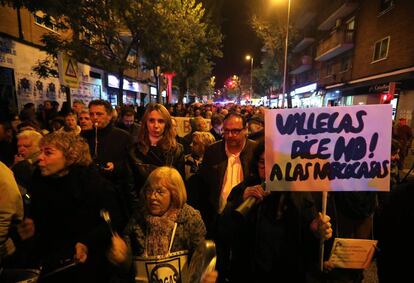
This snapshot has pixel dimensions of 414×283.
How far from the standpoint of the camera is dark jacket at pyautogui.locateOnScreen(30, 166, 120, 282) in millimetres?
2311

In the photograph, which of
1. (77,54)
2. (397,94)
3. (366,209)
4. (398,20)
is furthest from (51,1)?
(398,20)

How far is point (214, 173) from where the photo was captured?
126 inches

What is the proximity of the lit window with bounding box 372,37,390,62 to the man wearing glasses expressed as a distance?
20.5m

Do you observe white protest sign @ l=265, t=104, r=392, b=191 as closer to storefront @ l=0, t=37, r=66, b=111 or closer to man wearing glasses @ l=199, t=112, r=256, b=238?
man wearing glasses @ l=199, t=112, r=256, b=238

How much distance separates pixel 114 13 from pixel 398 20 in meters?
17.0

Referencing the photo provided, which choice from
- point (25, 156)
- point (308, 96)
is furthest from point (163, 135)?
point (308, 96)

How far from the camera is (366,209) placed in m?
2.35

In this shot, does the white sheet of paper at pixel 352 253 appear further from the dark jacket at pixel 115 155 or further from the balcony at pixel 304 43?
the balcony at pixel 304 43

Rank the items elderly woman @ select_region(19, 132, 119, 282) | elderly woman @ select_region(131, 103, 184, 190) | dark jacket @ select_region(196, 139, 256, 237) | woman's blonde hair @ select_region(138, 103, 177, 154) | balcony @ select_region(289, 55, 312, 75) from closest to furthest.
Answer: elderly woman @ select_region(19, 132, 119, 282), dark jacket @ select_region(196, 139, 256, 237), elderly woman @ select_region(131, 103, 184, 190), woman's blonde hair @ select_region(138, 103, 177, 154), balcony @ select_region(289, 55, 312, 75)

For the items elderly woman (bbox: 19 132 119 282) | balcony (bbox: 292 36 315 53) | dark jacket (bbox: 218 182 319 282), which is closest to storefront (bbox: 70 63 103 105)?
elderly woman (bbox: 19 132 119 282)

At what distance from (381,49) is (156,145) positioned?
22.0 metres

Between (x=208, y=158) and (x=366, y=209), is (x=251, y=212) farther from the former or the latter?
(x=208, y=158)

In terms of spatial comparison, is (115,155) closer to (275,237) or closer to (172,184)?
(172,184)

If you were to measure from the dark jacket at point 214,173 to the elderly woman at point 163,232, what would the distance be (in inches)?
35.1
